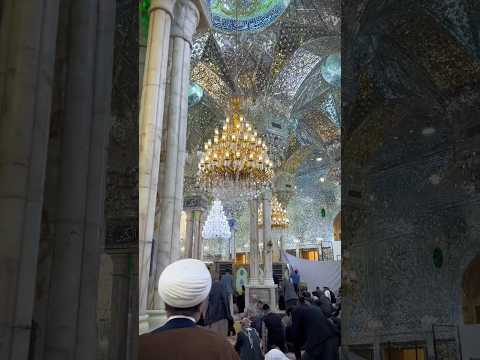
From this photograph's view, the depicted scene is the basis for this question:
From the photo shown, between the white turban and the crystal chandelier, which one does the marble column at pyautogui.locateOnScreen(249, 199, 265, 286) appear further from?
the white turban

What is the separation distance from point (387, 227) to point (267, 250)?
10225 millimetres

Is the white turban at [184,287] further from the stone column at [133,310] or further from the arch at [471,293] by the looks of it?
the arch at [471,293]

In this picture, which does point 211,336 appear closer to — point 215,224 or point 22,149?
point 22,149

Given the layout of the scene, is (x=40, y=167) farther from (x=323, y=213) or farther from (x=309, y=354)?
(x=323, y=213)

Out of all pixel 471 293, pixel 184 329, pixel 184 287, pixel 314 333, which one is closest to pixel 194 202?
pixel 314 333

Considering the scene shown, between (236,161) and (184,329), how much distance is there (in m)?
7.93

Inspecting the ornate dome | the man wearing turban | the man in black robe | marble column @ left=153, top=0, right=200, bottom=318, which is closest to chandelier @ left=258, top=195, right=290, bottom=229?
the ornate dome

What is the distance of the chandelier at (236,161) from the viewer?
909 centimetres

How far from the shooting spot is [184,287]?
1256 millimetres

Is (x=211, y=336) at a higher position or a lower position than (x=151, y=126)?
lower

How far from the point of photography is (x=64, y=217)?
3.71 feet

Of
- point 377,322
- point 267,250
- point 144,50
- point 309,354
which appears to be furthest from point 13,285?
point 267,250

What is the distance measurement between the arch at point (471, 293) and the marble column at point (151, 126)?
2.62 metres

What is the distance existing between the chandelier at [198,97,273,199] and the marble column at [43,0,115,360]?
7.75 meters
